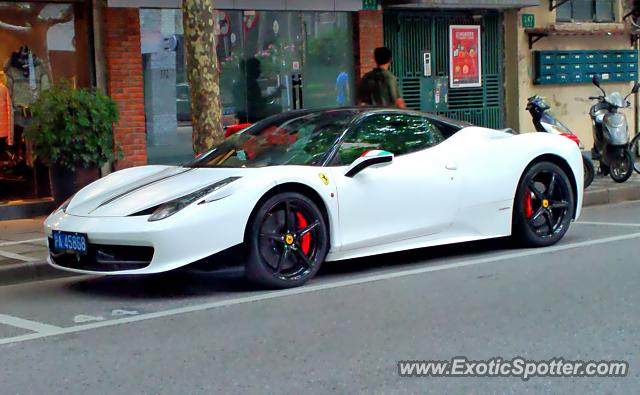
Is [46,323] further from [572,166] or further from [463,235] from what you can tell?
[572,166]

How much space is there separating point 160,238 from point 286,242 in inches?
38.6

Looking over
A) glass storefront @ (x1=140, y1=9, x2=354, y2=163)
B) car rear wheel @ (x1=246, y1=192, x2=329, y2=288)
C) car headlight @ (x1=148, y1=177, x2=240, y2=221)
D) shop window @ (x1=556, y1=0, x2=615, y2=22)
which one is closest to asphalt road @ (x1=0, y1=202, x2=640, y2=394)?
car rear wheel @ (x1=246, y1=192, x2=329, y2=288)

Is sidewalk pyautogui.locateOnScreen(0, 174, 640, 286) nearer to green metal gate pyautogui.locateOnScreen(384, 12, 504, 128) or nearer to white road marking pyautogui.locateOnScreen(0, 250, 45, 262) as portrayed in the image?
white road marking pyautogui.locateOnScreen(0, 250, 45, 262)

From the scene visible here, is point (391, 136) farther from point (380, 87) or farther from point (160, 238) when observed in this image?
point (380, 87)

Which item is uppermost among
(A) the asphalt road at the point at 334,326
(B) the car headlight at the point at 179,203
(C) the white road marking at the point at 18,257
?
(B) the car headlight at the point at 179,203

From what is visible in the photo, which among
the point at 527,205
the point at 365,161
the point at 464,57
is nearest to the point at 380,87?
the point at 527,205

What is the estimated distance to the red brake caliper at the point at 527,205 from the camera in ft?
28.7

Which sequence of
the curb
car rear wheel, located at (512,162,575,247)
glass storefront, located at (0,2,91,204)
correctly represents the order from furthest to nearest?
glass storefront, located at (0,2,91,204) → car rear wheel, located at (512,162,575,247) → the curb

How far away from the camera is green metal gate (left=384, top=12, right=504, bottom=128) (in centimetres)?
1541

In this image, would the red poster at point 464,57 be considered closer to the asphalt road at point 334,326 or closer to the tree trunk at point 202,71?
the tree trunk at point 202,71

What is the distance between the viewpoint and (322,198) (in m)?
7.50

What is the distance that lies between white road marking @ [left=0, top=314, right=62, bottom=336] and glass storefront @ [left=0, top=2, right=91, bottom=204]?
212 inches

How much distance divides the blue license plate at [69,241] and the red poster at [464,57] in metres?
9.79

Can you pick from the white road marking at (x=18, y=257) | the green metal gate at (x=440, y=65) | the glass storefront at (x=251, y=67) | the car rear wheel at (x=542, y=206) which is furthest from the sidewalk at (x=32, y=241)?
the car rear wheel at (x=542, y=206)
